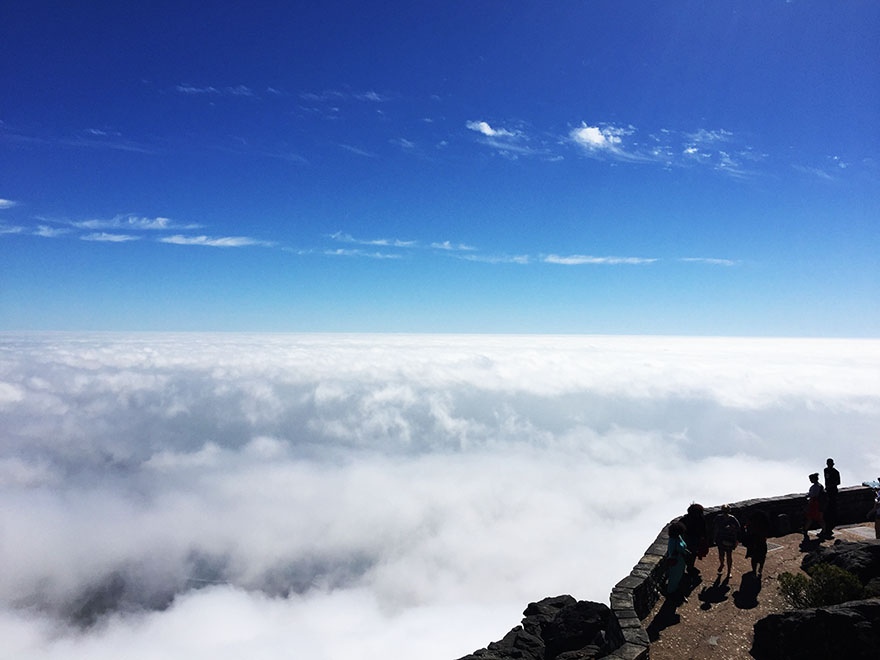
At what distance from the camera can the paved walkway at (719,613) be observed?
7672 mm

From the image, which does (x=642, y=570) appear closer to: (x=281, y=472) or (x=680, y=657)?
(x=680, y=657)

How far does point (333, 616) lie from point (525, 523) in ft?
181

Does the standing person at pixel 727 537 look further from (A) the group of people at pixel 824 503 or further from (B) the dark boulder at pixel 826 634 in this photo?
(A) the group of people at pixel 824 503

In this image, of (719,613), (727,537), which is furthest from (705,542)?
(719,613)

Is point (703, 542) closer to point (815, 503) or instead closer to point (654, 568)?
point (654, 568)

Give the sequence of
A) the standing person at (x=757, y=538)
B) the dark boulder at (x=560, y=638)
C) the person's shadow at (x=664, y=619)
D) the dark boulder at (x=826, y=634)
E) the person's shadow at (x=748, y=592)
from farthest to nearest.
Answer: the dark boulder at (x=560, y=638) < the standing person at (x=757, y=538) < the person's shadow at (x=748, y=592) < the person's shadow at (x=664, y=619) < the dark boulder at (x=826, y=634)

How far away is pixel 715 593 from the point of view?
961 centimetres

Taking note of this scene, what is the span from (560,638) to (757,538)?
6079mm

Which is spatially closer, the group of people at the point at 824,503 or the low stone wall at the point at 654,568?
the low stone wall at the point at 654,568

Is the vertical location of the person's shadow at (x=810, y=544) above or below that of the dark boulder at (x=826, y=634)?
below

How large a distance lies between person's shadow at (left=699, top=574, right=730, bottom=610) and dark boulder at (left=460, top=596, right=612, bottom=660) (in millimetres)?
2632

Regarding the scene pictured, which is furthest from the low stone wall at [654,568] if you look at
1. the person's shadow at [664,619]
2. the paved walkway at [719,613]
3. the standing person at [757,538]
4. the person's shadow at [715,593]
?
the standing person at [757,538]

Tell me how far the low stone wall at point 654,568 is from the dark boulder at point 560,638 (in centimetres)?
226

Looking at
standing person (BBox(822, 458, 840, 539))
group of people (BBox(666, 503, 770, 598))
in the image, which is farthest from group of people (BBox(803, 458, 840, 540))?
group of people (BBox(666, 503, 770, 598))
